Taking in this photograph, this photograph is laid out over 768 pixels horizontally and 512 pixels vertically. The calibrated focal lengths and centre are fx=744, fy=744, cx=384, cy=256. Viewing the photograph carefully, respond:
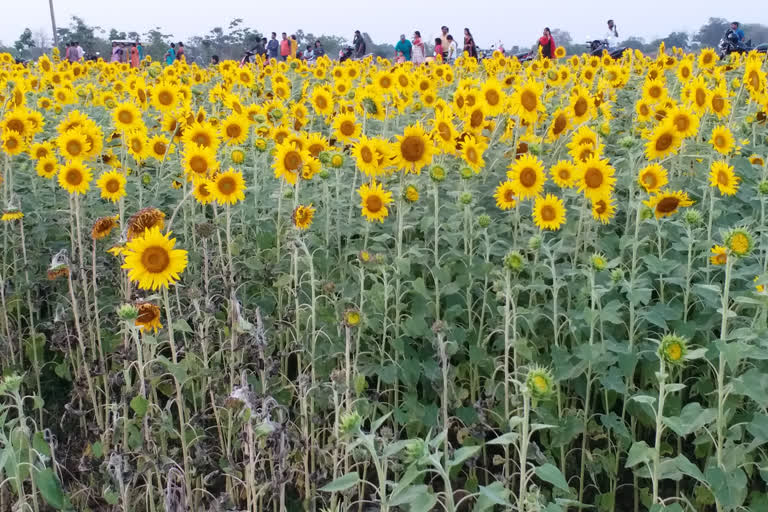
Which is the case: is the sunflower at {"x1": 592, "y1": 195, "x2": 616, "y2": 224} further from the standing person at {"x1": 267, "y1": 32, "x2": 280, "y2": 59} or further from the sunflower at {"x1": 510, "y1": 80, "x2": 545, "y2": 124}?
the standing person at {"x1": 267, "y1": 32, "x2": 280, "y2": 59}

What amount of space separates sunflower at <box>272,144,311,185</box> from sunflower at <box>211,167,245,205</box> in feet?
1.42

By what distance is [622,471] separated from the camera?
2.93 m

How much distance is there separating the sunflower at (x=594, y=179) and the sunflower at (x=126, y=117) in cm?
237

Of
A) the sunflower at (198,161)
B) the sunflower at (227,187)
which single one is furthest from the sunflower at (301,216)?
the sunflower at (198,161)

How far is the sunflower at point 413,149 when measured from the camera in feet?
12.0

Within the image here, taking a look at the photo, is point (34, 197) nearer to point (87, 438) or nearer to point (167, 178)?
point (167, 178)

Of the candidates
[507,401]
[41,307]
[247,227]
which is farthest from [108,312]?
[507,401]

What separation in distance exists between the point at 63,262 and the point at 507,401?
166 centimetres

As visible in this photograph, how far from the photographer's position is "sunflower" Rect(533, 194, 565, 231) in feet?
11.2

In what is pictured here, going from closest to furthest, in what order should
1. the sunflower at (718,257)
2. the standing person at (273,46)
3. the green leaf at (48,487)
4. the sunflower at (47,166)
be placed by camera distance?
the green leaf at (48,487) → the sunflower at (718,257) → the sunflower at (47,166) → the standing person at (273,46)

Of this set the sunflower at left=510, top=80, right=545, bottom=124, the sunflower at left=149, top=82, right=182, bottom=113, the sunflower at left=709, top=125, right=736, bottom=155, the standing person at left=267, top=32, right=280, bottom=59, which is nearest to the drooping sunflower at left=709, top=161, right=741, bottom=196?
the sunflower at left=709, top=125, right=736, bottom=155

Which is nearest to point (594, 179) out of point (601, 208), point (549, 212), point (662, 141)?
point (601, 208)

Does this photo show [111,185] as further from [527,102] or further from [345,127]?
[527,102]

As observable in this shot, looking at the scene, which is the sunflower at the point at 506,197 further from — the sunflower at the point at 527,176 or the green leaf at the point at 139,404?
the green leaf at the point at 139,404
